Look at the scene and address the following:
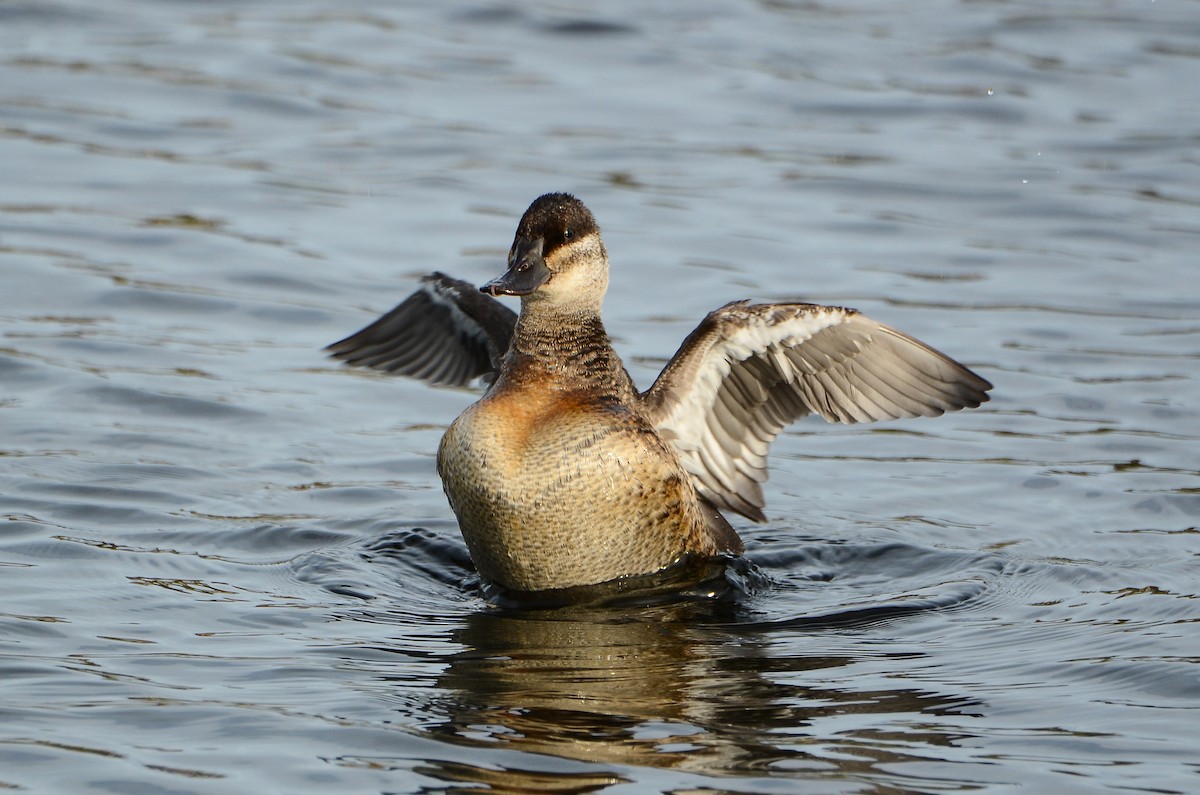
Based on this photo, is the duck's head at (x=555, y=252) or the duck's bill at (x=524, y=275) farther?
the duck's head at (x=555, y=252)

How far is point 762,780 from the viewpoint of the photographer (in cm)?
515

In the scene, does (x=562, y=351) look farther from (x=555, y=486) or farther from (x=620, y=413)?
(x=555, y=486)

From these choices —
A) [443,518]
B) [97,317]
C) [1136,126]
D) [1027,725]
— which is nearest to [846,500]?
[443,518]

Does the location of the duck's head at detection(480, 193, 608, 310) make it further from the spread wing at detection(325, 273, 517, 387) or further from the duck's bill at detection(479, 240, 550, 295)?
the spread wing at detection(325, 273, 517, 387)

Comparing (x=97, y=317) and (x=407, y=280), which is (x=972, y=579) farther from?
(x=97, y=317)

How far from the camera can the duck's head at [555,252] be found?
7.14 metres

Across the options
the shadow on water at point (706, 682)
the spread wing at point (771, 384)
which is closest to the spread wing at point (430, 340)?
the shadow on water at point (706, 682)

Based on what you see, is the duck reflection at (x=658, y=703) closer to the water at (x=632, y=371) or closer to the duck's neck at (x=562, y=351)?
the water at (x=632, y=371)

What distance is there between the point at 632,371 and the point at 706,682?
14.0 feet

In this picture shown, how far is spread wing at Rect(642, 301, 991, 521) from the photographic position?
24.3ft

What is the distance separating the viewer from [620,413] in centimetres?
722

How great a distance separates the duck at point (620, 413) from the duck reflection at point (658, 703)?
15.6 inches

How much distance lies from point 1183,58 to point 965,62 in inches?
79.3

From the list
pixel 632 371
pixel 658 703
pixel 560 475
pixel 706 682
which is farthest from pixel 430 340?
pixel 658 703
